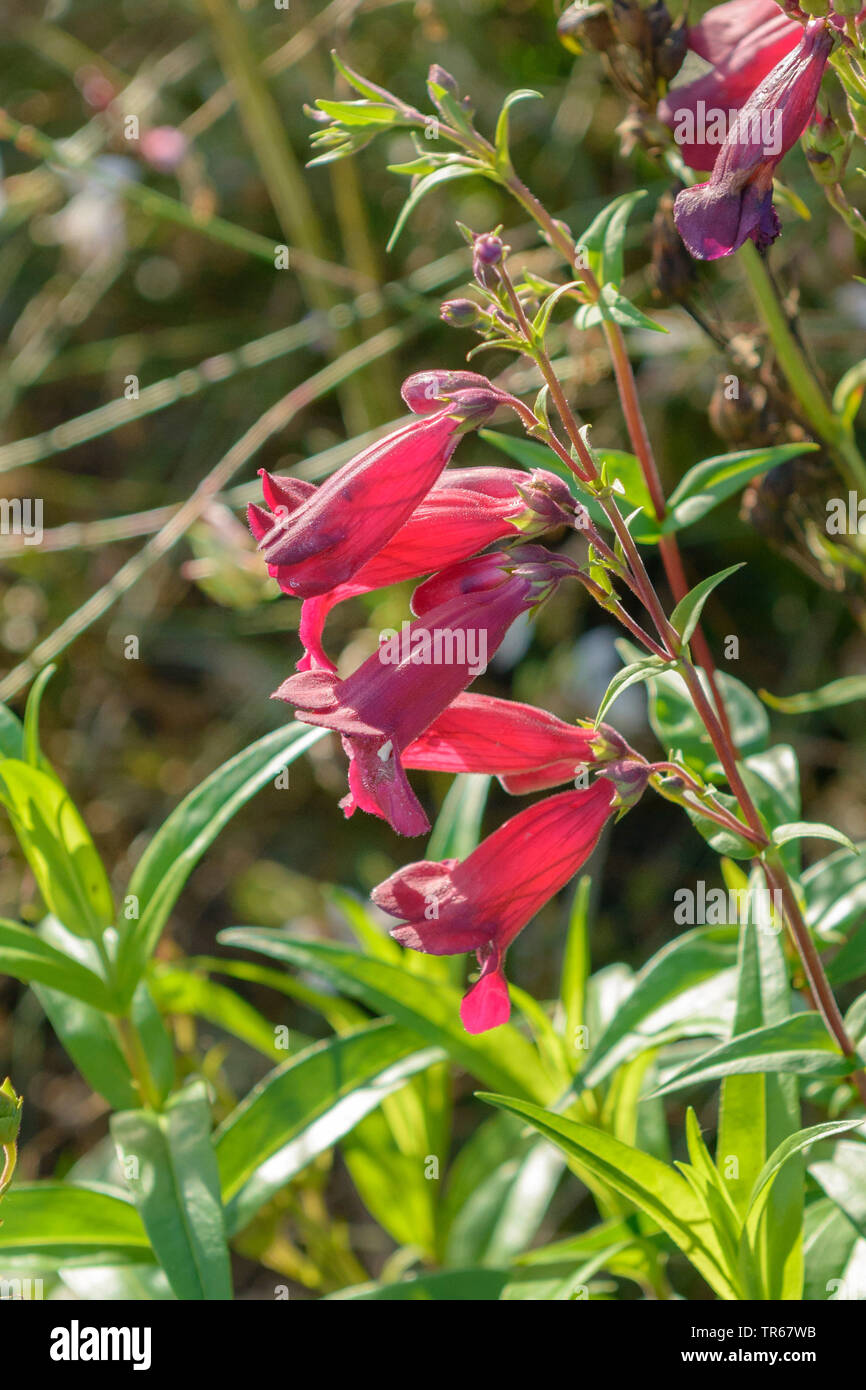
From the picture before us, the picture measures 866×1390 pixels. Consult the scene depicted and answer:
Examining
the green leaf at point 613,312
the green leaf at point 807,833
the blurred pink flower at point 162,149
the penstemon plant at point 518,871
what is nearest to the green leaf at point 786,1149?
the penstemon plant at point 518,871

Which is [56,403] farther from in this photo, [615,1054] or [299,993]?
[615,1054]

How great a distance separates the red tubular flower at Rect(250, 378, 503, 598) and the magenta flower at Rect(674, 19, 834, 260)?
0.22m

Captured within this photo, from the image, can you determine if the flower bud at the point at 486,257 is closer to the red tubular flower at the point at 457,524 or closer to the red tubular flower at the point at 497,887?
the red tubular flower at the point at 457,524

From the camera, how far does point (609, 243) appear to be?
1.33 m

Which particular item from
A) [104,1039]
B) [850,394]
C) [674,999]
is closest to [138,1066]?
[104,1039]

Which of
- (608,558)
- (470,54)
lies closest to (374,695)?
(608,558)

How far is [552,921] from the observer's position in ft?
8.89

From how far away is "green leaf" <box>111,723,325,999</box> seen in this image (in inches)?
57.8

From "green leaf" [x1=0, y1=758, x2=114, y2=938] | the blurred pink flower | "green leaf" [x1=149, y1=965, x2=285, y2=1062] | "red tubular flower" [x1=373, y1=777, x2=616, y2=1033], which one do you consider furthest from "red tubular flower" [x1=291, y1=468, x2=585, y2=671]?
the blurred pink flower

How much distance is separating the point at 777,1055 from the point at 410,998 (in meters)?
0.52

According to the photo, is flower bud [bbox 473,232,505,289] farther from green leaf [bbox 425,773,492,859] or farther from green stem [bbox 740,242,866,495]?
green leaf [bbox 425,773,492,859]

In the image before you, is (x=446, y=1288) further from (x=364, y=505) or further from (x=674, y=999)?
(x=364, y=505)

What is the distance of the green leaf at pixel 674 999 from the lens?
1.42 metres
